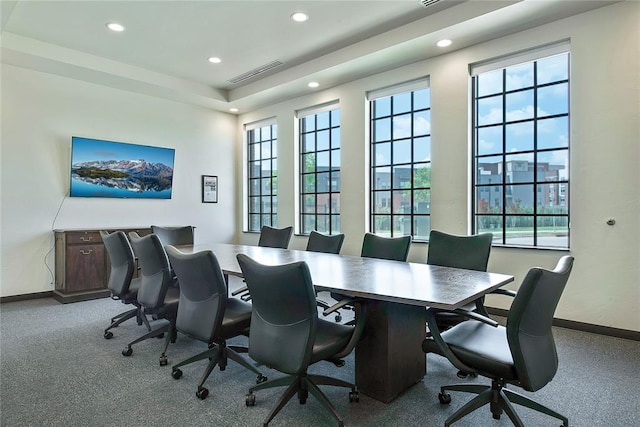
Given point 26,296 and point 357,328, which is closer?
point 357,328

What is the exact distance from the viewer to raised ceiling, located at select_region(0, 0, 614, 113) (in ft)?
12.2

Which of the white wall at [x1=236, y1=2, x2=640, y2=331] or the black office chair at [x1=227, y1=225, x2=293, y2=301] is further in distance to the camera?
the black office chair at [x1=227, y1=225, x2=293, y2=301]

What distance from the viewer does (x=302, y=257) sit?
352cm

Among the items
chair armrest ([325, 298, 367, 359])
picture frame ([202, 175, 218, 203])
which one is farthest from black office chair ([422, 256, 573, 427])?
picture frame ([202, 175, 218, 203])

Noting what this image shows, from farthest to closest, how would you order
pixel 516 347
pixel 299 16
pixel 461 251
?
pixel 299 16, pixel 461 251, pixel 516 347

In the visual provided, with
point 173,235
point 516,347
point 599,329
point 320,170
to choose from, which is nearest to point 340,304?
point 516,347

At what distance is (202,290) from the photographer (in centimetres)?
241

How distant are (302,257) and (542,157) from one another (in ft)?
9.13

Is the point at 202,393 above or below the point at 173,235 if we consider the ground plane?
below

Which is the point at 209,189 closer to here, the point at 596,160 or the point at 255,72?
the point at 255,72

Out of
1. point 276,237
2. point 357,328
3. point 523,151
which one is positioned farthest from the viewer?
point 276,237

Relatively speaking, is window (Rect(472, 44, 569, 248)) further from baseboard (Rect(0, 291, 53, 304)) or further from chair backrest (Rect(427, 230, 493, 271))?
baseboard (Rect(0, 291, 53, 304))

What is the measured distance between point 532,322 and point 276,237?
3.40m

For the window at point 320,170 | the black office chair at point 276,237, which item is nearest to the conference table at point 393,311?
the black office chair at point 276,237
